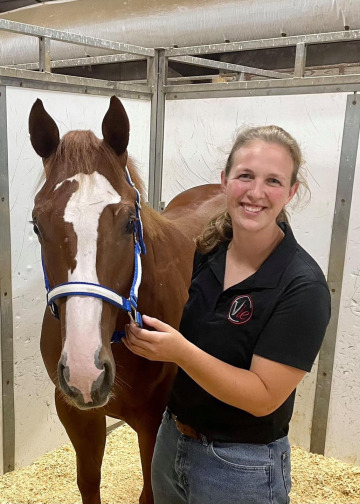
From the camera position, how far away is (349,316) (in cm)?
199

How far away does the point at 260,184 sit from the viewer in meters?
0.90

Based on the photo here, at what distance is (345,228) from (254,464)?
49.9 inches

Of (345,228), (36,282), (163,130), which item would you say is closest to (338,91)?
(345,228)

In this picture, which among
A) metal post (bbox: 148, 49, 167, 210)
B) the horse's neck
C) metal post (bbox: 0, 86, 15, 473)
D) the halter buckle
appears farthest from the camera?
metal post (bbox: 148, 49, 167, 210)

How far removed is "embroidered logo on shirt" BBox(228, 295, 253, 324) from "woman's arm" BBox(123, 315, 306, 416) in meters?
0.08

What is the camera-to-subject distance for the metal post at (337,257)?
189cm

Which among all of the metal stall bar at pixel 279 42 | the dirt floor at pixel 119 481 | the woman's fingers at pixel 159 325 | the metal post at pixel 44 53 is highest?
the metal stall bar at pixel 279 42

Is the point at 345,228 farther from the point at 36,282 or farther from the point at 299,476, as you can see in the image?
the point at 36,282

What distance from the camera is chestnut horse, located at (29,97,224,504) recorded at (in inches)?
34.5

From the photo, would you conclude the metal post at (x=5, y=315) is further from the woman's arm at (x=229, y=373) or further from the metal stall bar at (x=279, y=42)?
the woman's arm at (x=229, y=373)

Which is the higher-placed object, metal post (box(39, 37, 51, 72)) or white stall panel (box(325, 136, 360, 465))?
metal post (box(39, 37, 51, 72))

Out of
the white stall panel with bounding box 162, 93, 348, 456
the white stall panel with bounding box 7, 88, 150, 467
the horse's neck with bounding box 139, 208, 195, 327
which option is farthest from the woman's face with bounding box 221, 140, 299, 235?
the white stall panel with bounding box 162, 93, 348, 456

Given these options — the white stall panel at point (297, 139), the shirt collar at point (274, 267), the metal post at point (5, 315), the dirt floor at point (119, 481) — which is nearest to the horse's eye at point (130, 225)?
the shirt collar at point (274, 267)

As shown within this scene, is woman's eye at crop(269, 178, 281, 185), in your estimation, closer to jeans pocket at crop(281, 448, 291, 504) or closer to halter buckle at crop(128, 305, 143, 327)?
halter buckle at crop(128, 305, 143, 327)
